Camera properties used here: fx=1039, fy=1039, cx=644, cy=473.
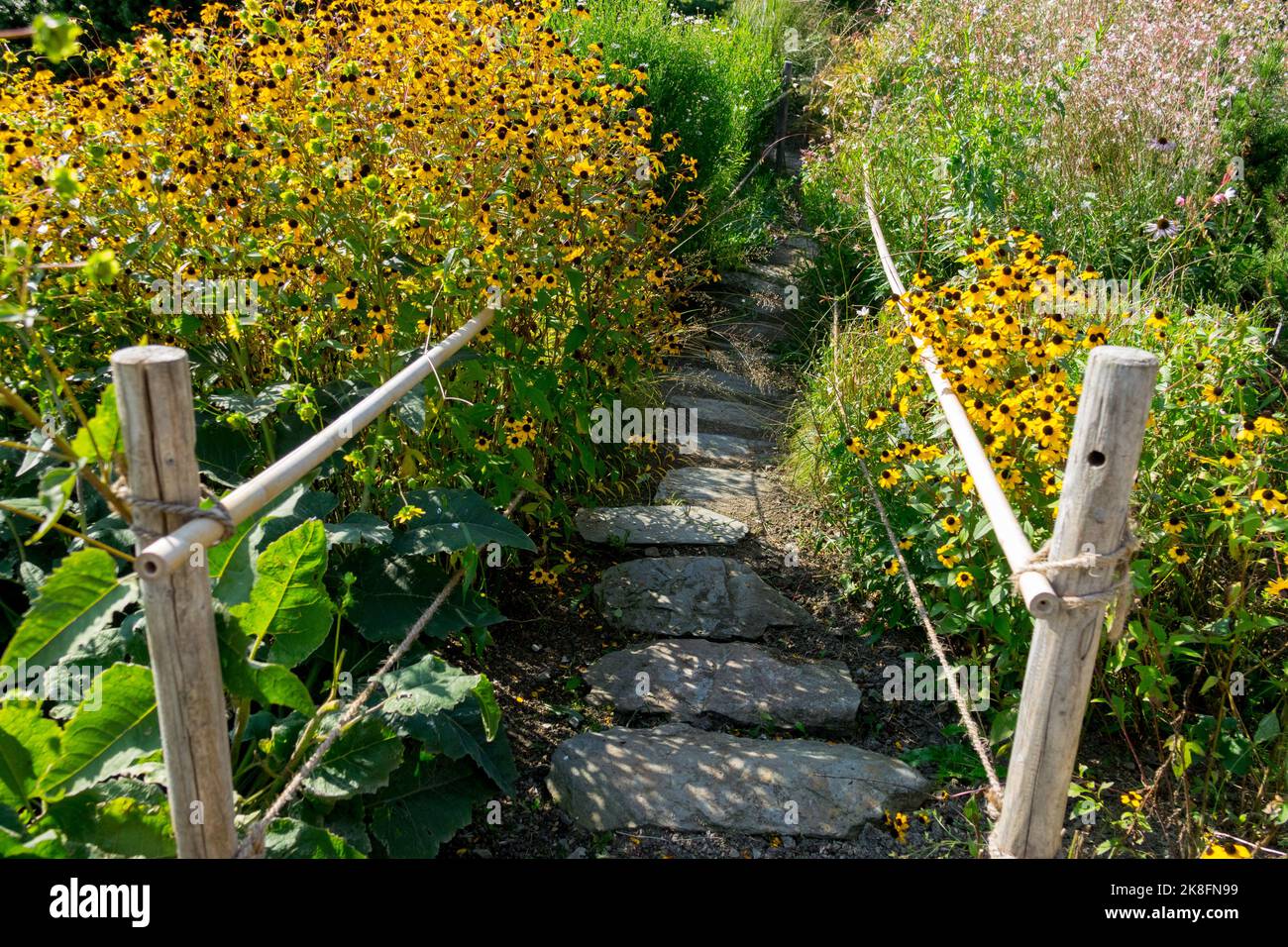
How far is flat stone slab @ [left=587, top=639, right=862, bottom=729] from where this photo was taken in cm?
308

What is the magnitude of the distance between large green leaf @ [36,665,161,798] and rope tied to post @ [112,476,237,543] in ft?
1.46

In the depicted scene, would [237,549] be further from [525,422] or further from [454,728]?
[525,422]

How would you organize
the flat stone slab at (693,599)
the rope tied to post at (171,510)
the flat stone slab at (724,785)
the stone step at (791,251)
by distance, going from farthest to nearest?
the stone step at (791,251) < the flat stone slab at (693,599) < the flat stone slab at (724,785) < the rope tied to post at (171,510)

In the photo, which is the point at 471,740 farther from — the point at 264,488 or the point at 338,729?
the point at 264,488

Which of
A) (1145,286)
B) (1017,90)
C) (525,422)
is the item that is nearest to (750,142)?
(1017,90)

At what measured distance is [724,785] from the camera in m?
2.68


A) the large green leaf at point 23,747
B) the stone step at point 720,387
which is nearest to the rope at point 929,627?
the large green leaf at point 23,747

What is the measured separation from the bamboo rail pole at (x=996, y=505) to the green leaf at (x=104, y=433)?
4.65 ft

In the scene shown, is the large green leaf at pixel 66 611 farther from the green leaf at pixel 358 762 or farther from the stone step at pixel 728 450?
the stone step at pixel 728 450

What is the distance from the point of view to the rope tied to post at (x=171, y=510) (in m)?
1.48

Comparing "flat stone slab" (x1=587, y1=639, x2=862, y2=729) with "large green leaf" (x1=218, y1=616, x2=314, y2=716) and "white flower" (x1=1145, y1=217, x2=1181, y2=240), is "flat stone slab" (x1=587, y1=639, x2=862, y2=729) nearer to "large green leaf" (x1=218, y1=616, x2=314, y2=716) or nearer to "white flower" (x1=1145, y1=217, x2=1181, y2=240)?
"large green leaf" (x1=218, y1=616, x2=314, y2=716)

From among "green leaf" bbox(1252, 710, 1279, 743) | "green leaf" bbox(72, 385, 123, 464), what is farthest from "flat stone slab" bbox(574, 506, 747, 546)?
"green leaf" bbox(72, 385, 123, 464)
